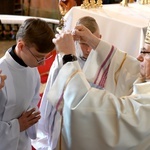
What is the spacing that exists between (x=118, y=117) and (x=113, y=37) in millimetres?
1164

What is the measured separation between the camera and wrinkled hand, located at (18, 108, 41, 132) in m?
1.32

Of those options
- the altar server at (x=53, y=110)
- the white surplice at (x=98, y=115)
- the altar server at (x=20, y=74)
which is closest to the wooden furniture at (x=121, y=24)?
the altar server at (x=53, y=110)

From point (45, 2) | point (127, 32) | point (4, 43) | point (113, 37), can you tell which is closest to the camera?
point (127, 32)

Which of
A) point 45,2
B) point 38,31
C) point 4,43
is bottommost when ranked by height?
point 4,43

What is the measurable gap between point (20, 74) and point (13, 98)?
12cm

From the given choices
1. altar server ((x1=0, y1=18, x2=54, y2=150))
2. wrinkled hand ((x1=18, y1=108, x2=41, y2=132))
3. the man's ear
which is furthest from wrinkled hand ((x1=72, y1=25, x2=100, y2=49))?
wrinkled hand ((x1=18, y1=108, x2=41, y2=132))

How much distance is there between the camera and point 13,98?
1.29 m

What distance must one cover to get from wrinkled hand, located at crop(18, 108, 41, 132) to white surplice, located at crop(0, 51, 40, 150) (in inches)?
0.8

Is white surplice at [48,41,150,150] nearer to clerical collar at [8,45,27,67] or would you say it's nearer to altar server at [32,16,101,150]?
clerical collar at [8,45,27,67]

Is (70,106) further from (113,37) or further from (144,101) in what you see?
(113,37)

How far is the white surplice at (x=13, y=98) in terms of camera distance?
1.27 meters

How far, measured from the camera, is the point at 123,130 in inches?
37.7

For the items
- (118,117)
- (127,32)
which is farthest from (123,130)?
(127,32)

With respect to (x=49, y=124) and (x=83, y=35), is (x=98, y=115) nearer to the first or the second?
(x=83, y=35)
